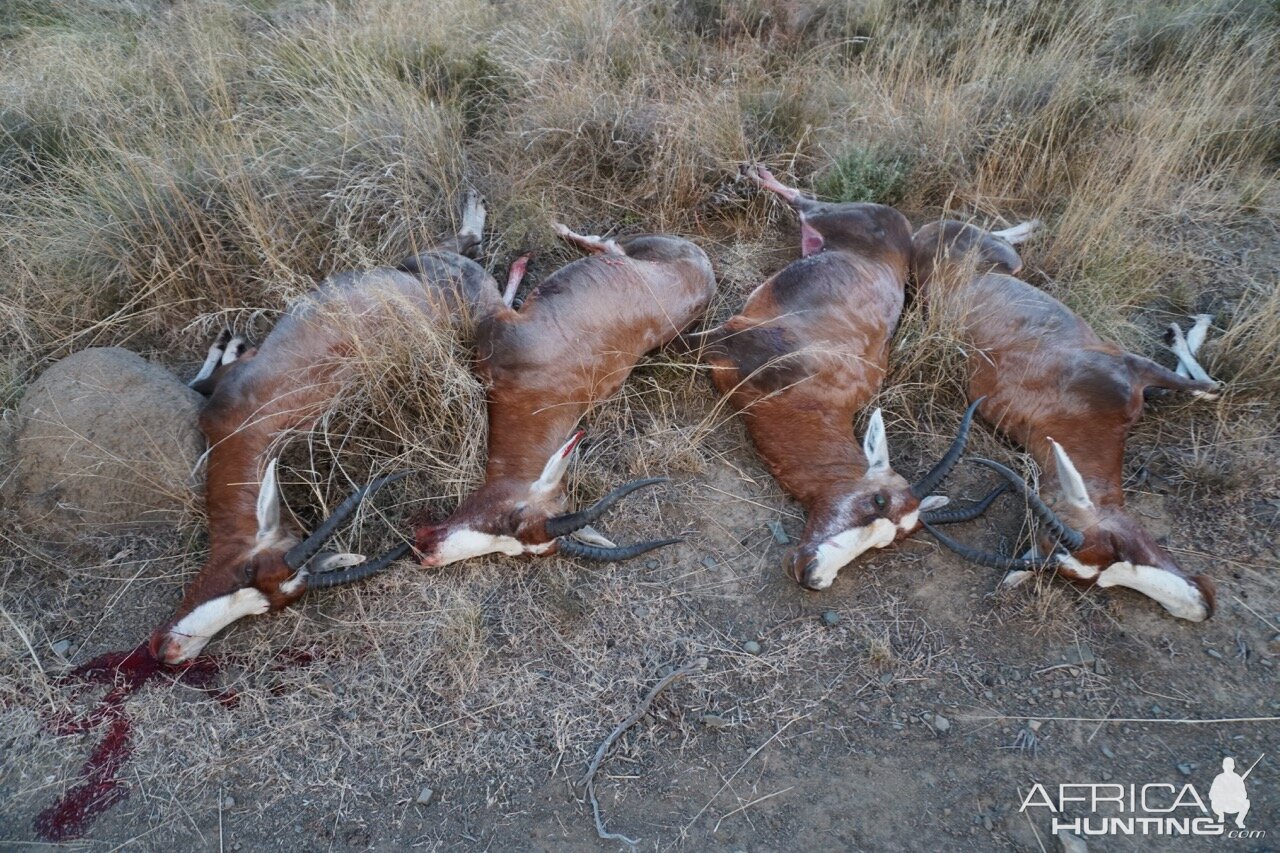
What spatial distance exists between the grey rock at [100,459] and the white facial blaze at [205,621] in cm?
74

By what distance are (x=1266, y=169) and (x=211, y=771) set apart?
7839mm

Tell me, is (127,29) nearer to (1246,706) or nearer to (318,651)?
(318,651)

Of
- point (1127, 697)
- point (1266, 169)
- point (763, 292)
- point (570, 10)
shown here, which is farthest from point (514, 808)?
point (1266, 169)

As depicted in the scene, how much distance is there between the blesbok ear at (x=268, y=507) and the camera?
4.03 m

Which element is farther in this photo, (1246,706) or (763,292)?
(763,292)

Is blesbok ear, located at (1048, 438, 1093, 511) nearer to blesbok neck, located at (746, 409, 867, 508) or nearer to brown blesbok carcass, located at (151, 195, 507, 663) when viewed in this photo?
blesbok neck, located at (746, 409, 867, 508)

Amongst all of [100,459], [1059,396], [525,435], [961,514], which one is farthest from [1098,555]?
[100,459]

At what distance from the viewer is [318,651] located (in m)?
4.01

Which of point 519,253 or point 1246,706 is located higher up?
point 519,253

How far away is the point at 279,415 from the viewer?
440 cm

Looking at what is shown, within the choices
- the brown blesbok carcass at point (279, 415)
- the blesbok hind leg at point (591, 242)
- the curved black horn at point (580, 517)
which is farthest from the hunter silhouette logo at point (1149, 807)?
the blesbok hind leg at point (591, 242)

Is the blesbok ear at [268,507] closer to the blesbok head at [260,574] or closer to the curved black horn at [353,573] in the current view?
the blesbok head at [260,574]

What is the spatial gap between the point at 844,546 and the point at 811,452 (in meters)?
0.61

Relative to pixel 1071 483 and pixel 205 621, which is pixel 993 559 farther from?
pixel 205 621
